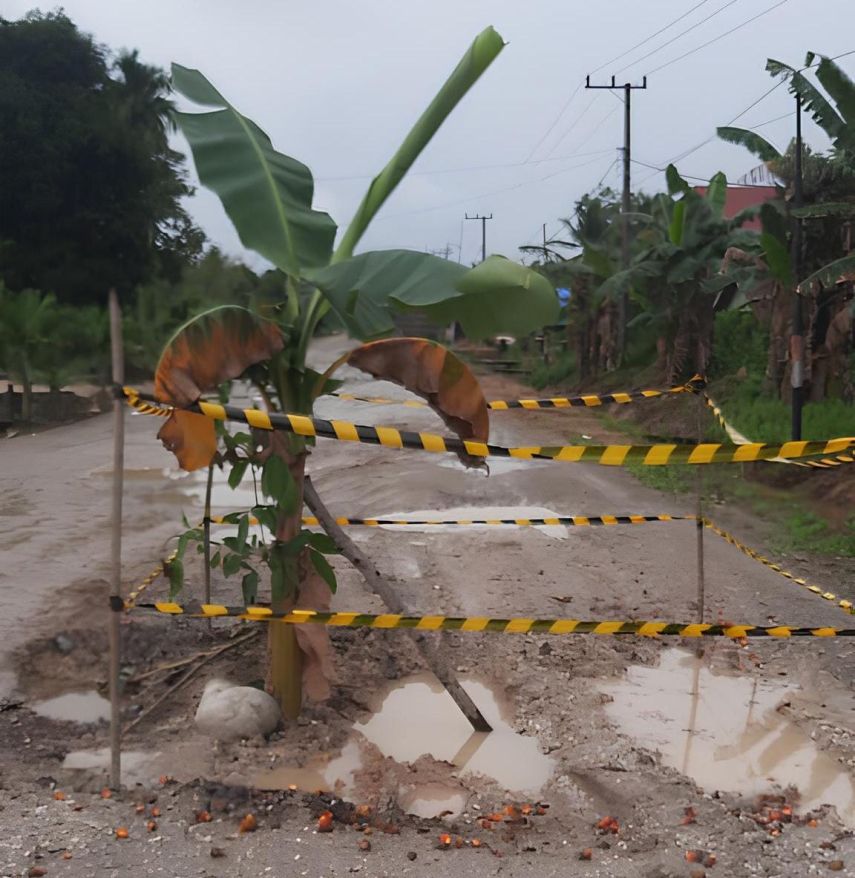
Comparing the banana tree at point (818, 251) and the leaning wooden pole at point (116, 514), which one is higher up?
the banana tree at point (818, 251)

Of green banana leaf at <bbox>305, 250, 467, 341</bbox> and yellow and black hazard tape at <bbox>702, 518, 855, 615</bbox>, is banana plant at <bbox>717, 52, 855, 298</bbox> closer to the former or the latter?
yellow and black hazard tape at <bbox>702, 518, 855, 615</bbox>

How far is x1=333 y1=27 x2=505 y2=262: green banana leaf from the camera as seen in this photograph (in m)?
3.95

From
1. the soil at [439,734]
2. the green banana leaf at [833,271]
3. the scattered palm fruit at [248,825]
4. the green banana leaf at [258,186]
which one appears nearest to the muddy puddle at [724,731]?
the soil at [439,734]

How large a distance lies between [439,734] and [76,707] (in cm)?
185

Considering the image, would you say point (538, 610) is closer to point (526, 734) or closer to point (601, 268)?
point (526, 734)

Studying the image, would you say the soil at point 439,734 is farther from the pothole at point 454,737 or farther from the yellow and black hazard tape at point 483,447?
the yellow and black hazard tape at point 483,447

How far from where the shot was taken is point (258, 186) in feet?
13.5

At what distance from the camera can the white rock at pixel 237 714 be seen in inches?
161

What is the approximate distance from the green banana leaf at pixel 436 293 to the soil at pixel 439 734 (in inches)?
20.8

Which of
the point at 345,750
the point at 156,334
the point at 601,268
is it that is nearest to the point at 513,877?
the point at 345,750

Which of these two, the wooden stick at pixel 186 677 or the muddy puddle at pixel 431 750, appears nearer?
the muddy puddle at pixel 431 750

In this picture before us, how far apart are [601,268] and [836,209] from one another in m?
9.68

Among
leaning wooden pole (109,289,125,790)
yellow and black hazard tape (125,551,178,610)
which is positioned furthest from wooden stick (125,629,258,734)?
leaning wooden pole (109,289,125,790)

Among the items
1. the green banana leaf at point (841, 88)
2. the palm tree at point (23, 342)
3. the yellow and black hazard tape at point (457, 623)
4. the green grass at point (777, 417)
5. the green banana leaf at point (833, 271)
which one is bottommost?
the yellow and black hazard tape at point (457, 623)
